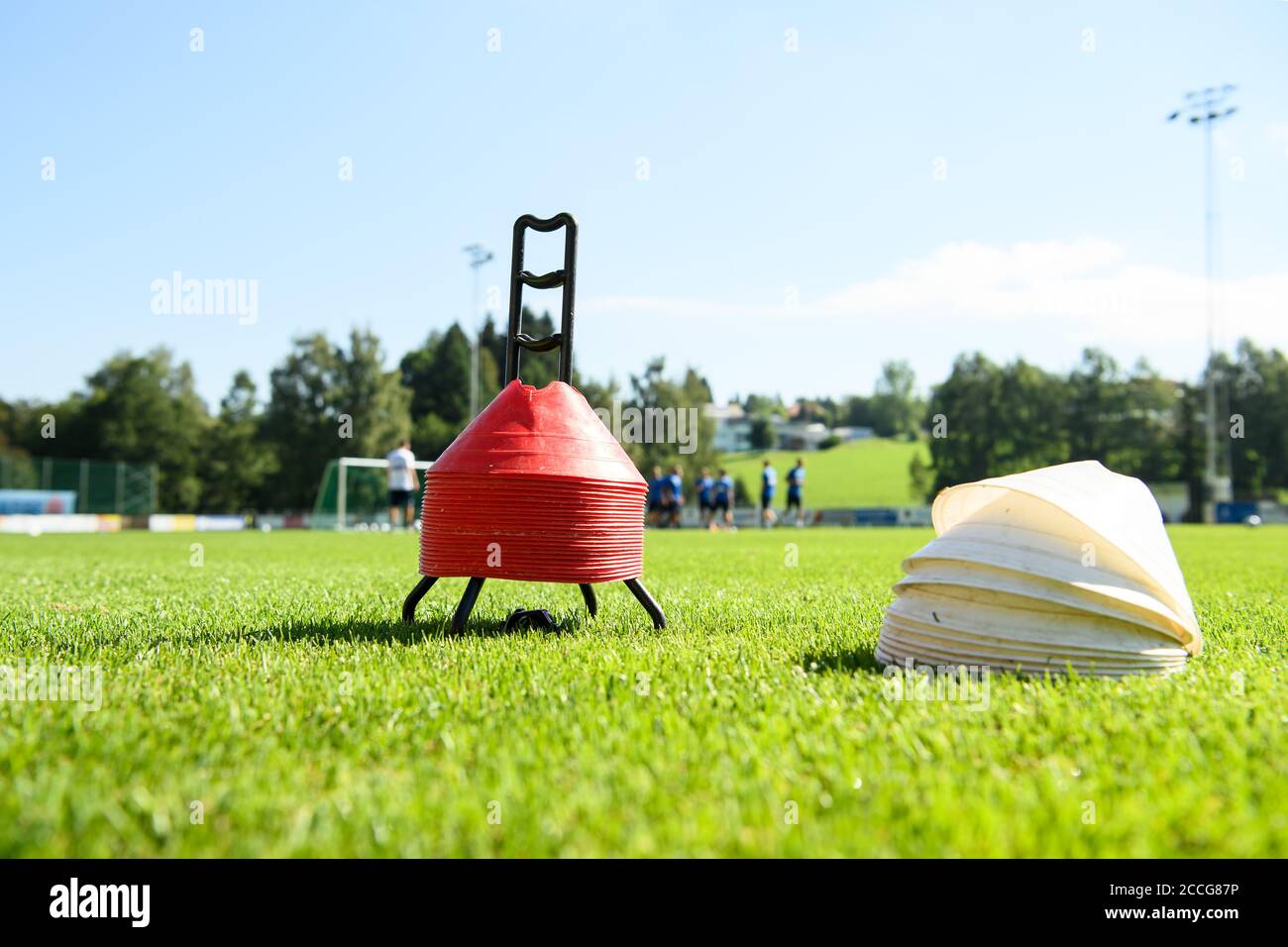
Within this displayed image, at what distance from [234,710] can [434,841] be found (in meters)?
1.26

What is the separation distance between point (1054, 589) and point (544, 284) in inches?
118

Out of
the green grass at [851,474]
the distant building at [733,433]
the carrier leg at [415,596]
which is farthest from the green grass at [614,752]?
the distant building at [733,433]

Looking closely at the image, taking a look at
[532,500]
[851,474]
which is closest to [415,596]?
[532,500]

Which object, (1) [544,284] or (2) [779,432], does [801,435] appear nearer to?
(2) [779,432]

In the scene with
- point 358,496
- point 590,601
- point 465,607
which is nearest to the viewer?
point 465,607

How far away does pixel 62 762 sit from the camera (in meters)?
2.17

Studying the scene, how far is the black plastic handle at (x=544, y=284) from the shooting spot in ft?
14.9

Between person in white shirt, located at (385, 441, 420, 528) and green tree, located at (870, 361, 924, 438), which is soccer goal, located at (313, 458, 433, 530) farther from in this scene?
green tree, located at (870, 361, 924, 438)

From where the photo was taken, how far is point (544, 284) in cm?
472

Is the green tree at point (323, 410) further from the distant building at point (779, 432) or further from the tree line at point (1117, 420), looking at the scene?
the distant building at point (779, 432)

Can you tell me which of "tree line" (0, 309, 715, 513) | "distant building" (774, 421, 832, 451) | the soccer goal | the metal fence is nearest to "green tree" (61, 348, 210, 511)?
"tree line" (0, 309, 715, 513)

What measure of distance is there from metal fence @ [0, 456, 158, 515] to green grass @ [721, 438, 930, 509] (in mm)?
43069

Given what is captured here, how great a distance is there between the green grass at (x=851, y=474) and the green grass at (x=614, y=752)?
62393 mm
